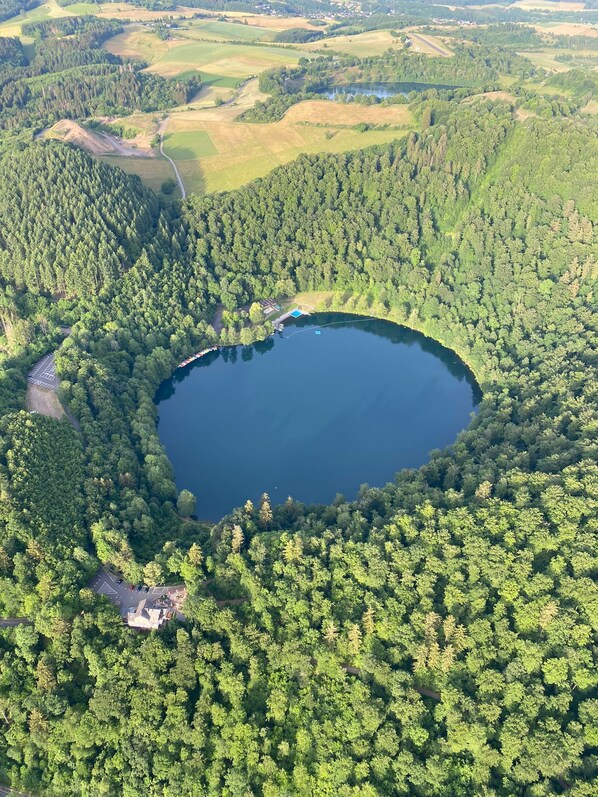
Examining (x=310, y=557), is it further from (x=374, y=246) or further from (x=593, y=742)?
(x=374, y=246)

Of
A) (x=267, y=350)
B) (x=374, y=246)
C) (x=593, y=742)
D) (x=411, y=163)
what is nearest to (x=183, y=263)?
(x=267, y=350)

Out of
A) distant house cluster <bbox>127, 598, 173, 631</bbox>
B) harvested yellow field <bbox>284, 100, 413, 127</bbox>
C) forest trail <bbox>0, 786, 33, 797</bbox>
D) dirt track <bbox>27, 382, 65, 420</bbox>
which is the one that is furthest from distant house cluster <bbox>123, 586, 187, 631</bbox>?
harvested yellow field <bbox>284, 100, 413, 127</bbox>

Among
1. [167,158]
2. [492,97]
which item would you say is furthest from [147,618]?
[492,97]

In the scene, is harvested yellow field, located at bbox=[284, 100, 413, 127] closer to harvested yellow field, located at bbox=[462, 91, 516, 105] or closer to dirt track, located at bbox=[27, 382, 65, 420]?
harvested yellow field, located at bbox=[462, 91, 516, 105]

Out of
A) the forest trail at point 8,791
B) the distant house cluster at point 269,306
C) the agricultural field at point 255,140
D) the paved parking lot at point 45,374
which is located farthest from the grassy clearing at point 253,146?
the forest trail at point 8,791

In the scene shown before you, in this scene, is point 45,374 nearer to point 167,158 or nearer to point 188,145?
point 167,158
